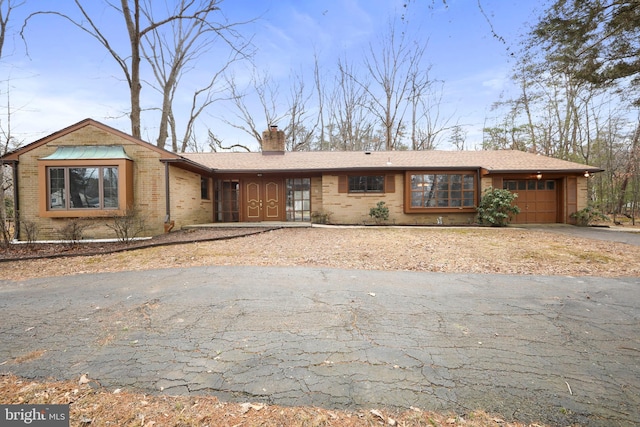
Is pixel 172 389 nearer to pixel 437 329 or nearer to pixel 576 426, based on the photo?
pixel 437 329

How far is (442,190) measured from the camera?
13320 mm

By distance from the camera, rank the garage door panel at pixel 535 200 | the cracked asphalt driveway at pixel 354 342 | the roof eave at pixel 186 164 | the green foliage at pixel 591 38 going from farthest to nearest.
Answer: the garage door panel at pixel 535 200 → the roof eave at pixel 186 164 → the green foliage at pixel 591 38 → the cracked asphalt driveway at pixel 354 342

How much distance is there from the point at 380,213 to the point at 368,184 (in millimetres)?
1662

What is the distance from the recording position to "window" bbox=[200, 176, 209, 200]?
13.1m

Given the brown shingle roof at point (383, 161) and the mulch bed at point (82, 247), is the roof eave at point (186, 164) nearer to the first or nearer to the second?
the brown shingle roof at point (383, 161)

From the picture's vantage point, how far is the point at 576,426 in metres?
1.64

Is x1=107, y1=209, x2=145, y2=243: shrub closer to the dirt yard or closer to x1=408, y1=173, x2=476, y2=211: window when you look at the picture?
the dirt yard

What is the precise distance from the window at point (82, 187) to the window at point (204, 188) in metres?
3.70

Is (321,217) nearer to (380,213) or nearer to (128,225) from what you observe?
(380,213)

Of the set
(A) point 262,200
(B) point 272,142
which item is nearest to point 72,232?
(A) point 262,200

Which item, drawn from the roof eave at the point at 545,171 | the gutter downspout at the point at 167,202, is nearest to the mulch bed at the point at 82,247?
the gutter downspout at the point at 167,202

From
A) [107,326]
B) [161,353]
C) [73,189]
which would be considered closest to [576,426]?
[161,353]

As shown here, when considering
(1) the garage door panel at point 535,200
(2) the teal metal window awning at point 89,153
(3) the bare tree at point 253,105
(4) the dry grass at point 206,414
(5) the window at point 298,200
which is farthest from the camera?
(3) the bare tree at point 253,105

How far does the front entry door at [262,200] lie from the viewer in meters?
14.2
